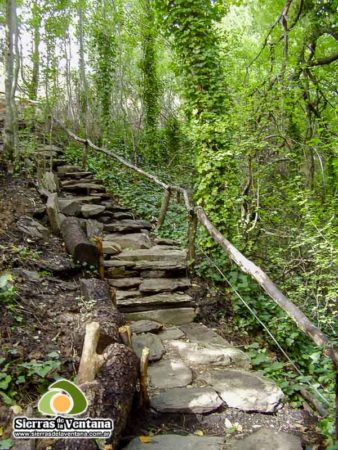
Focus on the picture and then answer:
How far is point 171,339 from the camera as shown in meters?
3.72

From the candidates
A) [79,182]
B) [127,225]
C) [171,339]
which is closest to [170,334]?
[171,339]

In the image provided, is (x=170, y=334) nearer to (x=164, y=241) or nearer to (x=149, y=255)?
(x=149, y=255)

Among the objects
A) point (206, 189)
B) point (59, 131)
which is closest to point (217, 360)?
point (206, 189)

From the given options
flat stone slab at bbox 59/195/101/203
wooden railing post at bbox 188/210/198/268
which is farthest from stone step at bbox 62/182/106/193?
wooden railing post at bbox 188/210/198/268

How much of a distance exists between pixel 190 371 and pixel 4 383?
1571mm

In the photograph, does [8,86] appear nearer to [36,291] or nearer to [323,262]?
[36,291]

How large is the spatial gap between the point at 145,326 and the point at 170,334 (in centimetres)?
28

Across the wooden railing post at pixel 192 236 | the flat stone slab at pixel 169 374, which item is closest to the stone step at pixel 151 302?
the wooden railing post at pixel 192 236

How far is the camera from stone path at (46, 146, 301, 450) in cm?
259

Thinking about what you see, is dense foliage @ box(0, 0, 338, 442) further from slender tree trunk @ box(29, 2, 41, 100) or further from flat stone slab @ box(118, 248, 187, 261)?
slender tree trunk @ box(29, 2, 41, 100)

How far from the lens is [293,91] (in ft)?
16.2

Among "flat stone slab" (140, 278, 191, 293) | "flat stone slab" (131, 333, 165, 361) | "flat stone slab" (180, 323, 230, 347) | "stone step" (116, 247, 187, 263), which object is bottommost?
"flat stone slab" (180, 323, 230, 347)

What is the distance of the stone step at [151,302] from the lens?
13.7 feet

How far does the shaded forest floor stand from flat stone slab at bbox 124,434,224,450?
10 cm
